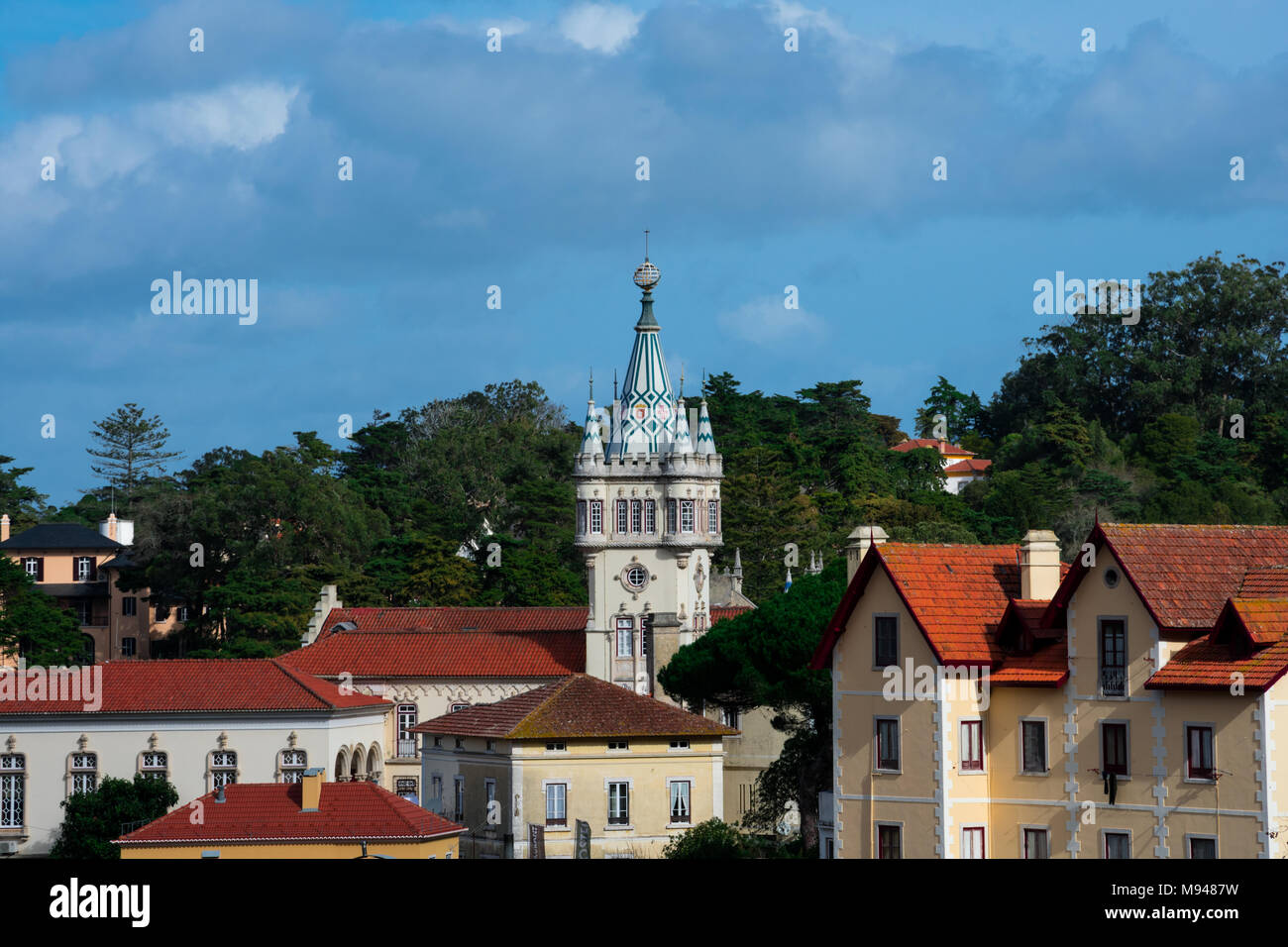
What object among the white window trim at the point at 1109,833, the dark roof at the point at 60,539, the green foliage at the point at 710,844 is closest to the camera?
the white window trim at the point at 1109,833

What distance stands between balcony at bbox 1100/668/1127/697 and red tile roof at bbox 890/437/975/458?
122m

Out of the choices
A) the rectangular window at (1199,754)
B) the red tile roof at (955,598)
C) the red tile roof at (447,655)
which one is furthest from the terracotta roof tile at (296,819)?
the red tile roof at (447,655)

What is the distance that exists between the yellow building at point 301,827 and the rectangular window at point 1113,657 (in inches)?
866

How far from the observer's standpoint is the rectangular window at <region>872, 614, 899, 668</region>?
46.3 metres

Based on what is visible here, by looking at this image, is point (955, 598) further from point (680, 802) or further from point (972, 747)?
point (680, 802)

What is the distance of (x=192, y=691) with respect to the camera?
78.0m

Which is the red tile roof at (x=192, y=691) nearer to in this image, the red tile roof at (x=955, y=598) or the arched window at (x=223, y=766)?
the arched window at (x=223, y=766)

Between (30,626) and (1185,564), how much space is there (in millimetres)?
72840

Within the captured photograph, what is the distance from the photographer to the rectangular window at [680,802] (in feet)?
219

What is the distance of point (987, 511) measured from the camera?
126 m

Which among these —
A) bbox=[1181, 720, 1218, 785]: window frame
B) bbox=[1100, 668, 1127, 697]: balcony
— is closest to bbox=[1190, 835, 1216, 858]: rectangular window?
bbox=[1181, 720, 1218, 785]: window frame

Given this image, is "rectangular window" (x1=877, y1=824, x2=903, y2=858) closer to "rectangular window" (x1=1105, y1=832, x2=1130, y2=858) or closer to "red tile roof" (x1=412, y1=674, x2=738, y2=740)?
"rectangular window" (x1=1105, y1=832, x2=1130, y2=858)
